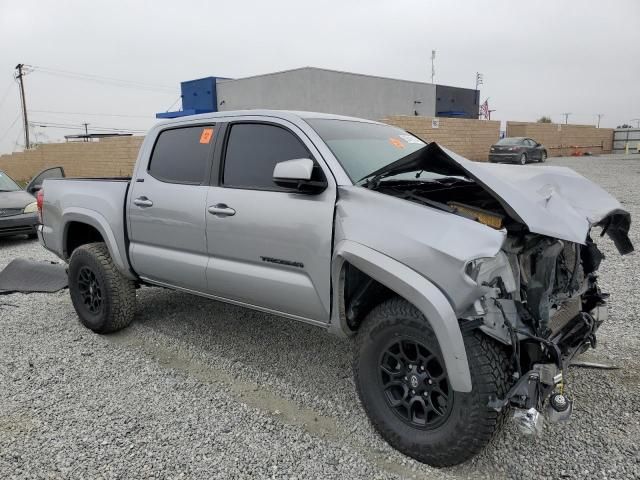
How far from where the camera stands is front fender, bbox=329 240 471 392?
2.49 metres

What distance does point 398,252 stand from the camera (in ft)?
8.99

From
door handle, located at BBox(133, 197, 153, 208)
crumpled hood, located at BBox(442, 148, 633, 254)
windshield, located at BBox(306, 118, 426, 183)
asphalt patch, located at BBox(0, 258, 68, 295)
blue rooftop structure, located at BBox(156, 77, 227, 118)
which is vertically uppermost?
blue rooftop structure, located at BBox(156, 77, 227, 118)

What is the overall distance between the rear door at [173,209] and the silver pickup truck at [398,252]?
1 centimetres

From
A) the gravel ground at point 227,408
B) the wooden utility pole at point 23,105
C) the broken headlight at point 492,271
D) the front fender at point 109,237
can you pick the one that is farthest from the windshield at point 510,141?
the wooden utility pole at point 23,105

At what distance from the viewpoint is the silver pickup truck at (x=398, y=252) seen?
253cm

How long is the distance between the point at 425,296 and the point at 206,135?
234 centimetres

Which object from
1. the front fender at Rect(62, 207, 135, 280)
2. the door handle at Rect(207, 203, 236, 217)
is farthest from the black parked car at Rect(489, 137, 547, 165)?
the door handle at Rect(207, 203, 236, 217)

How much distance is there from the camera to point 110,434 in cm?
312

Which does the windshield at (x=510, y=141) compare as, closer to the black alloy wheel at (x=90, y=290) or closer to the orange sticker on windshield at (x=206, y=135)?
the orange sticker on windshield at (x=206, y=135)

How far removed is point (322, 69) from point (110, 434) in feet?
93.9

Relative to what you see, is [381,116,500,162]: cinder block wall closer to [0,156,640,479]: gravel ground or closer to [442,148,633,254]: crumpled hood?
[0,156,640,479]: gravel ground

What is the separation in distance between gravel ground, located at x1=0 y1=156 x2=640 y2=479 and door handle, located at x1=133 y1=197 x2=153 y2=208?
1.25 metres

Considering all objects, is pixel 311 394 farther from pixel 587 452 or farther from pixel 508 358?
pixel 587 452

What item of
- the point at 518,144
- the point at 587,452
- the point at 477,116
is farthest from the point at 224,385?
the point at 477,116
